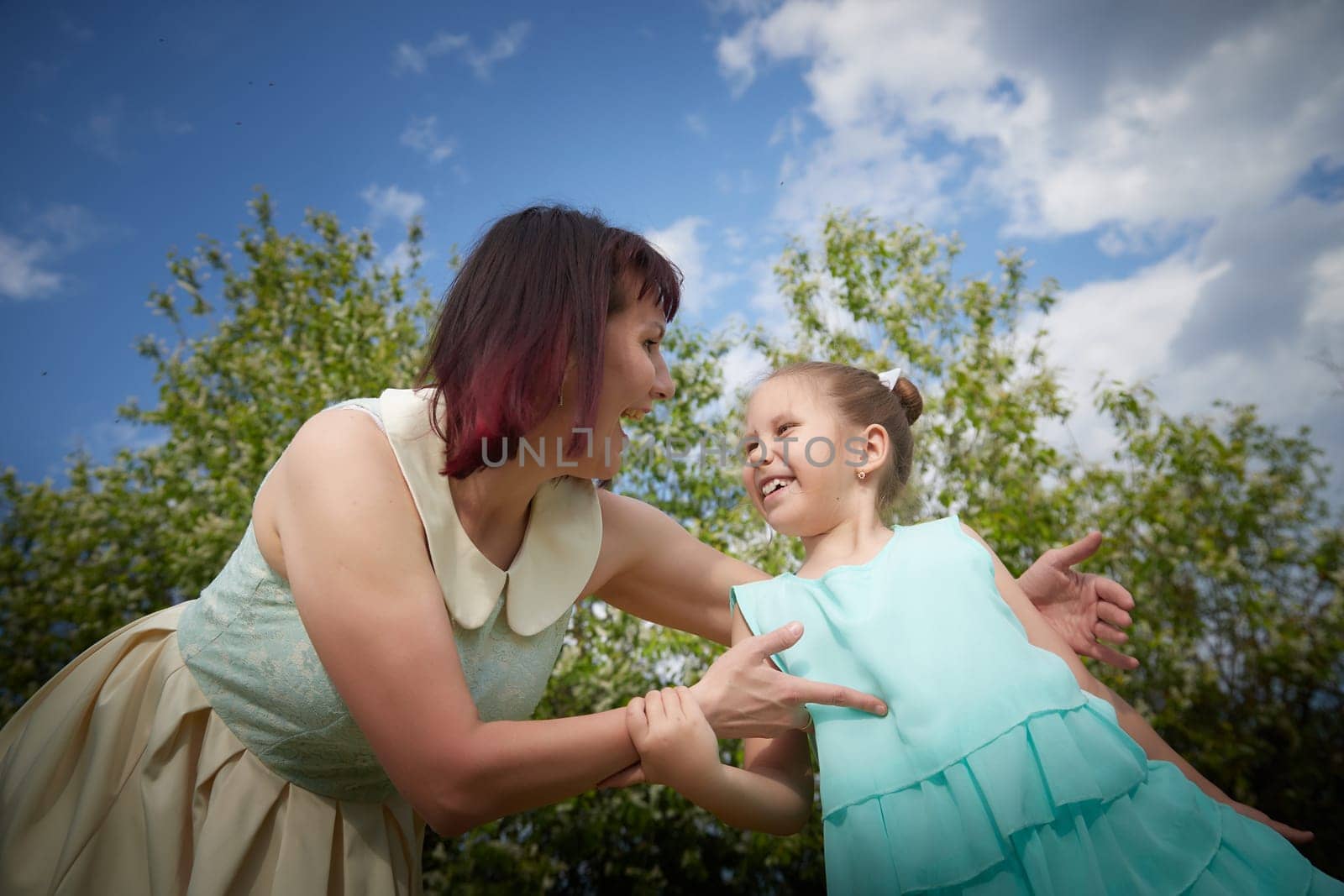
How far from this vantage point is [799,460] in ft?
6.54

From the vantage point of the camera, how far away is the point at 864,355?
14.8ft

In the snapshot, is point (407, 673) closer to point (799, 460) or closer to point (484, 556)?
point (484, 556)

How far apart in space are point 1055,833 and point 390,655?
1095mm

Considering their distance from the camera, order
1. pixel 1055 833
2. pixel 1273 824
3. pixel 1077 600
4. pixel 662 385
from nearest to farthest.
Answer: pixel 1055 833
pixel 1273 824
pixel 662 385
pixel 1077 600

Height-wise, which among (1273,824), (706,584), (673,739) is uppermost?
(706,584)

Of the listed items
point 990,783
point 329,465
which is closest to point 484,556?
point 329,465

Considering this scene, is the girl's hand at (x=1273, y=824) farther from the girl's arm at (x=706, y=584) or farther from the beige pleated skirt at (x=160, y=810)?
the beige pleated skirt at (x=160, y=810)

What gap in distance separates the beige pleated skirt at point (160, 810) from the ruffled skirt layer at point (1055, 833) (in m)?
0.89

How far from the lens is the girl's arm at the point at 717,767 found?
1378 mm

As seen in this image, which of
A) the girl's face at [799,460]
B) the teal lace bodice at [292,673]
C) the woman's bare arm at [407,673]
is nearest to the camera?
the woman's bare arm at [407,673]

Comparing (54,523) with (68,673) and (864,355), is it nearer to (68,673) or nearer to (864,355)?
(68,673)

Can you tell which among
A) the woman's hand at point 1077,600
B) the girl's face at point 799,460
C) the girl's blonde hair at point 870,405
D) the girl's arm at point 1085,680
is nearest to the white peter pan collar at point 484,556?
the girl's face at point 799,460

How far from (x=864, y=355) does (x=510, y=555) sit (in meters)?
3.15

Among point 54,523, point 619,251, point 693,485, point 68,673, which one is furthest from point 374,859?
point 54,523
